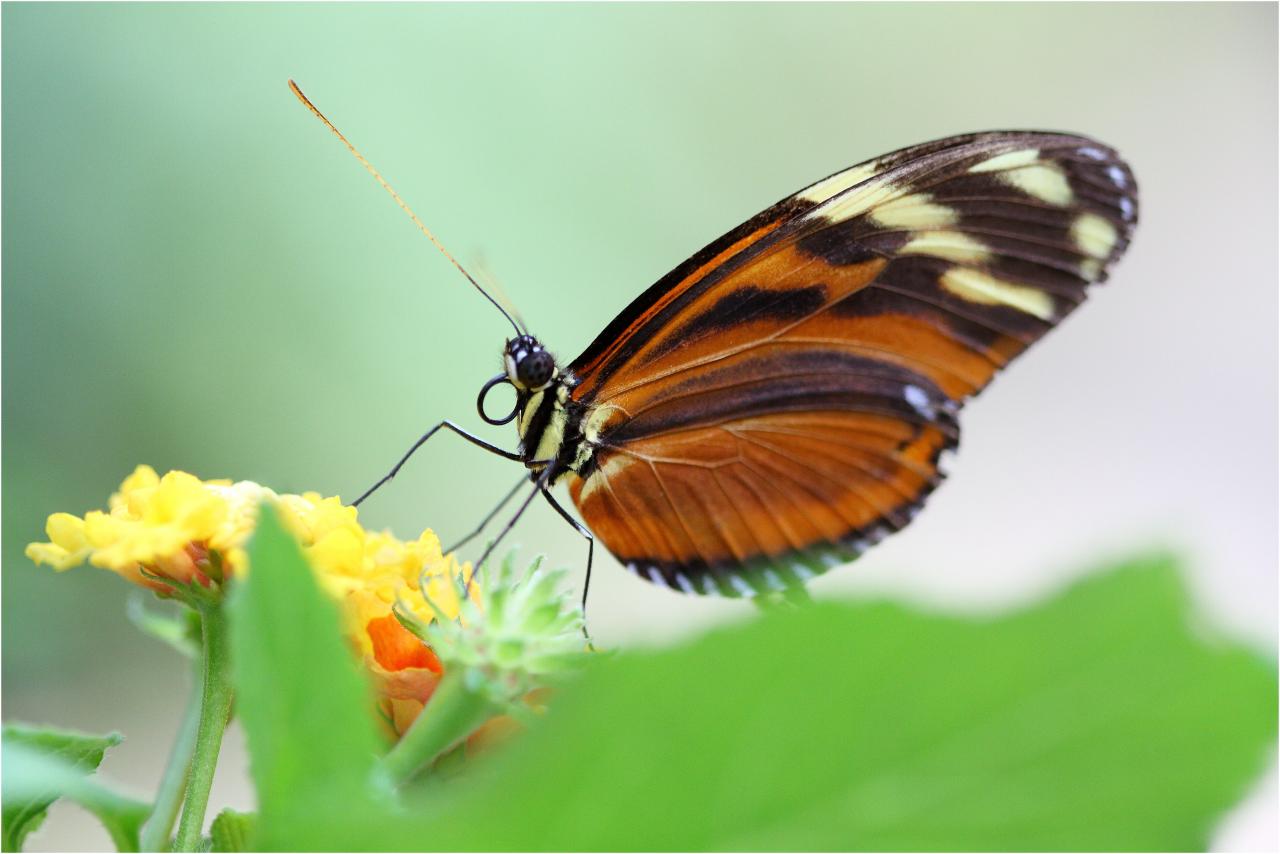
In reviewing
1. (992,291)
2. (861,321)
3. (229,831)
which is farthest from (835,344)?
(229,831)

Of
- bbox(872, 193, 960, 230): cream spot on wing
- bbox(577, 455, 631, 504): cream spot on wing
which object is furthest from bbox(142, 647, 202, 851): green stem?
bbox(872, 193, 960, 230): cream spot on wing

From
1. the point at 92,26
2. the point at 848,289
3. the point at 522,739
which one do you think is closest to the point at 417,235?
the point at 92,26

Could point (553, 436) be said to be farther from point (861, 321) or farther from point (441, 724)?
point (441, 724)

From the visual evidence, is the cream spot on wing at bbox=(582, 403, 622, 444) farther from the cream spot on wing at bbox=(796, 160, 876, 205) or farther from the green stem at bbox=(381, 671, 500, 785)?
the green stem at bbox=(381, 671, 500, 785)

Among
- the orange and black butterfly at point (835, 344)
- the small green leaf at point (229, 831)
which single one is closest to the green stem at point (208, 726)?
the small green leaf at point (229, 831)

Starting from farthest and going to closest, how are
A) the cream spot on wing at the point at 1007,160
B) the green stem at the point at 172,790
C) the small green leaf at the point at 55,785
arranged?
the cream spot on wing at the point at 1007,160 → the green stem at the point at 172,790 → the small green leaf at the point at 55,785

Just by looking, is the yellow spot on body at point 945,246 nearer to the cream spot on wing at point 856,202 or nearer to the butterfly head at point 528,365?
the cream spot on wing at point 856,202

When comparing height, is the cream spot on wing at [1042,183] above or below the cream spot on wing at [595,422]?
below

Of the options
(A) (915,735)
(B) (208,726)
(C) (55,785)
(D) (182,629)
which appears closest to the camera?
(A) (915,735)
